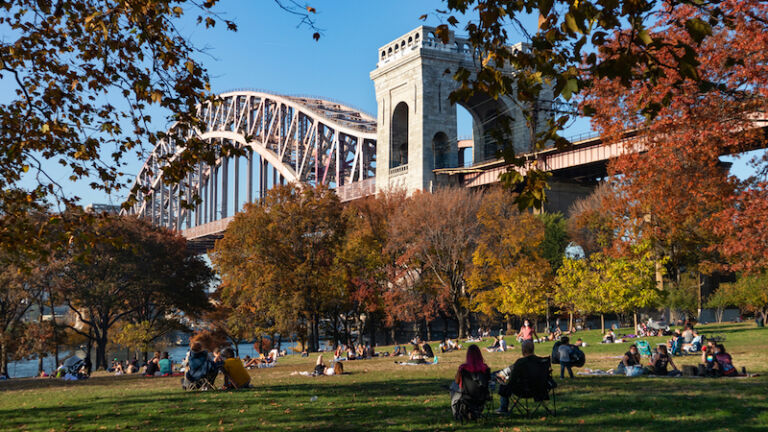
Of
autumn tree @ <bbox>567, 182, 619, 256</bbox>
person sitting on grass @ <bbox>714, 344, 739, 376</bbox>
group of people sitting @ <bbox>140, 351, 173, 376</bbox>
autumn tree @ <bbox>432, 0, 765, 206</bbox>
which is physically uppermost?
autumn tree @ <bbox>567, 182, 619, 256</bbox>

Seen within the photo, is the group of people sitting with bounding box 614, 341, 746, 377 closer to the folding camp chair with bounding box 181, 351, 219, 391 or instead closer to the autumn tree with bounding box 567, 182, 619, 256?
the folding camp chair with bounding box 181, 351, 219, 391

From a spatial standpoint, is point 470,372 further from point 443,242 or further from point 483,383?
point 443,242

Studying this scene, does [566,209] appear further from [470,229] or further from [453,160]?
[470,229]

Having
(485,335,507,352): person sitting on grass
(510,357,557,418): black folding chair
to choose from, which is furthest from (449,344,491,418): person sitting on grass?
(485,335,507,352): person sitting on grass

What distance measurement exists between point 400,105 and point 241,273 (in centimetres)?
2879

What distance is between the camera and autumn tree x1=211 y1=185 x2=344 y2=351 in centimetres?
4666

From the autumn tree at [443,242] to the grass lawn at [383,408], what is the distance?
2986 cm

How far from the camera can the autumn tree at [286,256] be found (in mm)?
46656

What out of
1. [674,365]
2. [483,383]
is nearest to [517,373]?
[483,383]

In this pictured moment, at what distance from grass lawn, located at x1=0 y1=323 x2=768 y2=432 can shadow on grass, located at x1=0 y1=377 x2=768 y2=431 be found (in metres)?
0.02

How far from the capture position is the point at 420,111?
64.4 m

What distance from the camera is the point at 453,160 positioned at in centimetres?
6619

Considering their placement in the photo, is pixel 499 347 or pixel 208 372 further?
pixel 499 347

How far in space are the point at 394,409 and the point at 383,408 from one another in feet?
0.96
